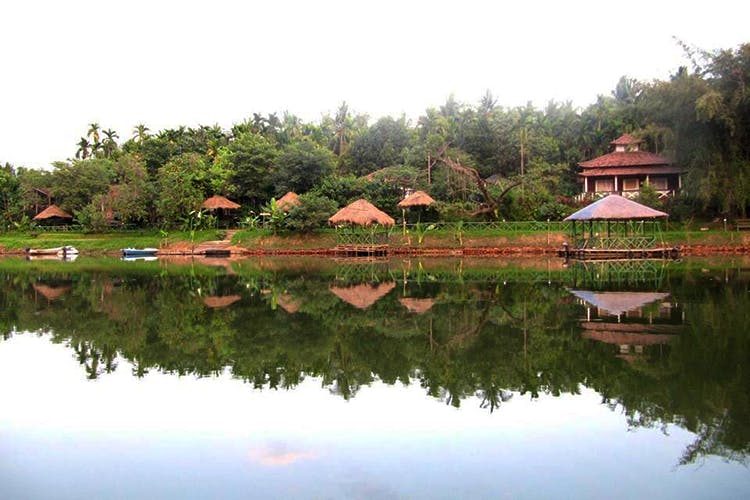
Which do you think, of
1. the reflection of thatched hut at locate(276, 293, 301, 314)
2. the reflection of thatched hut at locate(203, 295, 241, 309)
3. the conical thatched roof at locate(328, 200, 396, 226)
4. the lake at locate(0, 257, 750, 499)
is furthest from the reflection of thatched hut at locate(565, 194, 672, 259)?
the reflection of thatched hut at locate(203, 295, 241, 309)

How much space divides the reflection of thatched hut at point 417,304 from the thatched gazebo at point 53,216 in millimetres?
43160

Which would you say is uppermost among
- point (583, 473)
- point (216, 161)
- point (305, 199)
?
point (216, 161)

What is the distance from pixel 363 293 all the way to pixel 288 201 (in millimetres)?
24115

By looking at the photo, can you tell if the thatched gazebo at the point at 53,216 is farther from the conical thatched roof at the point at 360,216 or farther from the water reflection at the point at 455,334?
the water reflection at the point at 455,334

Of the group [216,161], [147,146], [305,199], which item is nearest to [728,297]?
[305,199]

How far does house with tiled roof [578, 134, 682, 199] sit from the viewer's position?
40.9m

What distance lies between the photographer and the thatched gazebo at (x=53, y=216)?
5091 centimetres

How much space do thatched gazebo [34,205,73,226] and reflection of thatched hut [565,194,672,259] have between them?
39820 mm

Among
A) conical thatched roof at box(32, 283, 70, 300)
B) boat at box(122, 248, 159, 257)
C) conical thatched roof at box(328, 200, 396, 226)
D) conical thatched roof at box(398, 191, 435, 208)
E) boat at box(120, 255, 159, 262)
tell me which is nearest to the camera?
conical thatched roof at box(32, 283, 70, 300)

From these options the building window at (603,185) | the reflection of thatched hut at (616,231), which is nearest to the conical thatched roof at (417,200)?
the reflection of thatched hut at (616,231)

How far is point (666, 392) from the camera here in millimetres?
7832

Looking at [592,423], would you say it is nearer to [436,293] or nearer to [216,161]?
[436,293]

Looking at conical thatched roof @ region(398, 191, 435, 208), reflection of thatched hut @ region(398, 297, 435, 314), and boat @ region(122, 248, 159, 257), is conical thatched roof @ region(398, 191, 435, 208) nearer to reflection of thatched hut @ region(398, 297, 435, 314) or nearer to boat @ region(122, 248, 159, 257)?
boat @ region(122, 248, 159, 257)

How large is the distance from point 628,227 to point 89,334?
31.4 metres
